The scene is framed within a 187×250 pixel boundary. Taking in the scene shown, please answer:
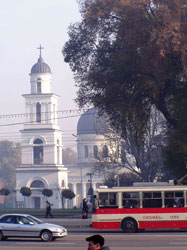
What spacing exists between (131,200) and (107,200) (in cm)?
118

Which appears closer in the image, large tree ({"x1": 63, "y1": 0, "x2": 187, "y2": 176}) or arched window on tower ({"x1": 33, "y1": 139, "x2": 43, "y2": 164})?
large tree ({"x1": 63, "y1": 0, "x2": 187, "y2": 176})

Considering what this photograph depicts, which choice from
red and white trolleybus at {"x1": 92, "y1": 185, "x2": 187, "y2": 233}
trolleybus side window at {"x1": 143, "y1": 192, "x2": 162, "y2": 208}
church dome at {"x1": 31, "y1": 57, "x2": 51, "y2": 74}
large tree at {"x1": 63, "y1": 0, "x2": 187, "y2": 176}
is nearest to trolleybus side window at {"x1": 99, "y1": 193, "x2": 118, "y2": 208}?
red and white trolleybus at {"x1": 92, "y1": 185, "x2": 187, "y2": 233}

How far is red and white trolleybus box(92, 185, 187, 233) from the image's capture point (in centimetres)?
2912

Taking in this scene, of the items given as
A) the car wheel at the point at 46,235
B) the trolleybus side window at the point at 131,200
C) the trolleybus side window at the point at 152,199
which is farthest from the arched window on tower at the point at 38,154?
the car wheel at the point at 46,235

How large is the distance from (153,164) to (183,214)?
97.4 ft

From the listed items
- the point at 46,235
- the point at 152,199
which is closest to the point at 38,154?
the point at 152,199

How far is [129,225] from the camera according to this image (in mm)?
29109

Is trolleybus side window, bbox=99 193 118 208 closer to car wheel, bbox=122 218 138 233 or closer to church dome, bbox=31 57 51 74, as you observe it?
car wheel, bbox=122 218 138 233

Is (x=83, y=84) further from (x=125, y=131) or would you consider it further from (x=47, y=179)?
(x=47, y=179)

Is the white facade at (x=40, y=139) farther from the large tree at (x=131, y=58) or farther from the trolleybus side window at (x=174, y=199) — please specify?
the trolleybus side window at (x=174, y=199)

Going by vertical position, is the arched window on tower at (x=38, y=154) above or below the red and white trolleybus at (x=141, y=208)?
above

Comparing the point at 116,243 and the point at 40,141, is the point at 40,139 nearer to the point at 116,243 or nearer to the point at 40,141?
the point at 40,141

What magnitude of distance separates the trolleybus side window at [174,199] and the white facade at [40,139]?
7122 cm

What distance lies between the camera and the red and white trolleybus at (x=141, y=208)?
29.1 metres
